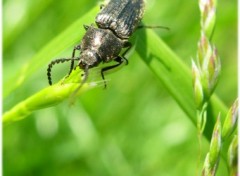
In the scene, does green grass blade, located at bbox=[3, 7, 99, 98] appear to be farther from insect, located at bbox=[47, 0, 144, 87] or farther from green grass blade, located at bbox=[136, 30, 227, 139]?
green grass blade, located at bbox=[136, 30, 227, 139]

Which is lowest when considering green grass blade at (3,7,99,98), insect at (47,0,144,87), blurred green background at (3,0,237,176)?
blurred green background at (3,0,237,176)

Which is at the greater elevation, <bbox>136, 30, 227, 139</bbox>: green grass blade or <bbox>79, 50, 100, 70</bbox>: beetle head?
<bbox>79, 50, 100, 70</bbox>: beetle head

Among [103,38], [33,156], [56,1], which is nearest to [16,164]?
[33,156]

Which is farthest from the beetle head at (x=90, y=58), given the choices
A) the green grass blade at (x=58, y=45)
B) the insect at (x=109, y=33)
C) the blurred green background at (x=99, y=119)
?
the blurred green background at (x=99, y=119)

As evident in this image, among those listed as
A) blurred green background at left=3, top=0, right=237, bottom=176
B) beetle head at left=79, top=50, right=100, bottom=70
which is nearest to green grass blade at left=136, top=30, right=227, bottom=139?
beetle head at left=79, top=50, right=100, bottom=70

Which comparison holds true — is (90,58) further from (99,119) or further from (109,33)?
(99,119)

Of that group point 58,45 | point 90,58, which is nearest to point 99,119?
point 90,58

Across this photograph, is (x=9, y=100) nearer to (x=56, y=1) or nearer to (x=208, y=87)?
(x=56, y=1)
